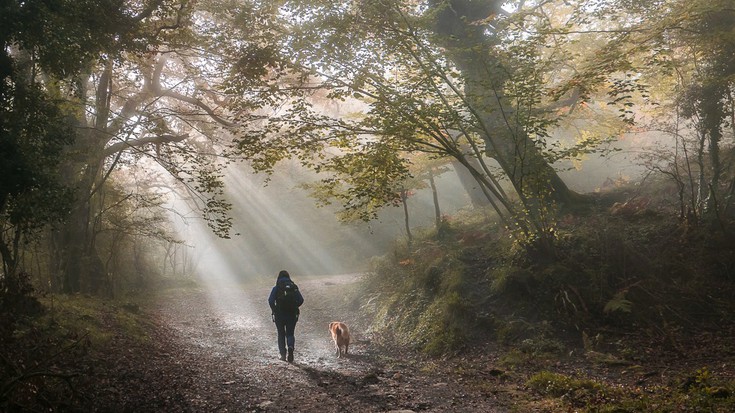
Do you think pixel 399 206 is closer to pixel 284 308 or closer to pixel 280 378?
pixel 284 308

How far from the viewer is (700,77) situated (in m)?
10.6

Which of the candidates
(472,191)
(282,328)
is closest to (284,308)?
(282,328)

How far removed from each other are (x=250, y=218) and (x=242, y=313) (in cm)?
2276

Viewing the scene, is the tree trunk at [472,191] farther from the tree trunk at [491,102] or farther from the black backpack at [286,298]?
the black backpack at [286,298]

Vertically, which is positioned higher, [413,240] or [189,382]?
[413,240]

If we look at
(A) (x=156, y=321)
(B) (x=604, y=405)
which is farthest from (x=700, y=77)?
(A) (x=156, y=321)

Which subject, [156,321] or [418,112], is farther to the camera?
[156,321]

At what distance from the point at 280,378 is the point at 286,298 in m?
2.34

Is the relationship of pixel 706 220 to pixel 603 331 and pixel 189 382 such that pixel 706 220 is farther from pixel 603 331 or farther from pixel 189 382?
pixel 189 382

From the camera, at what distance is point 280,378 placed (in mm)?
7918

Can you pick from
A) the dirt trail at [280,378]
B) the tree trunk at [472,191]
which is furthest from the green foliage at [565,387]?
the tree trunk at [472,191]

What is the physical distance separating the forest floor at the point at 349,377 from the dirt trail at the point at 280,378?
2cm

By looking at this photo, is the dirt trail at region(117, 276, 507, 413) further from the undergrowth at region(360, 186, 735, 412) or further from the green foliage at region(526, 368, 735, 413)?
the undergrowth at region(360, 186, 735, 412)

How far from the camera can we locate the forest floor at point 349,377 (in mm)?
5926
